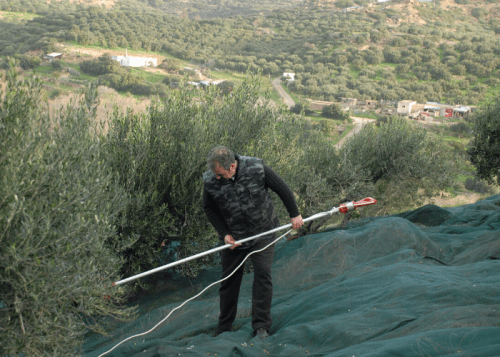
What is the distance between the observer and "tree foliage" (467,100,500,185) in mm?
12133

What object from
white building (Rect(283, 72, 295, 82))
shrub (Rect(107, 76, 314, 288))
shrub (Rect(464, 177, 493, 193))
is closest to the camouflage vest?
shrub (Rect(107, 76, 314, 288))

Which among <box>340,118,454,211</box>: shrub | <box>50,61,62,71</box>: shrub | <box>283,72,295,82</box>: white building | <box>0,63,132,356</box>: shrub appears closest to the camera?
<box>0,63,132,356</box>: shrub

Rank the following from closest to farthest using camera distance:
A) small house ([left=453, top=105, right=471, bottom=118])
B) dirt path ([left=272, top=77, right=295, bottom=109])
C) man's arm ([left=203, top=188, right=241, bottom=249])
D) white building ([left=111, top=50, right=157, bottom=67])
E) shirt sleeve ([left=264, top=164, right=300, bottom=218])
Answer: shirt sleeve ([left=264, top=164, right=300, bottom=218]), man's arm ([left=203, top=188, right=241, bottom=249]), small house ([left=453, top=105, right=471, bottom=118]), dirt path ([left=272, top=77, right=295, bottom=109]), white building ([left=111, top=50, right=157, bottom=67])

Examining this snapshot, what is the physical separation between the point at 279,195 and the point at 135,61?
86.8 meters

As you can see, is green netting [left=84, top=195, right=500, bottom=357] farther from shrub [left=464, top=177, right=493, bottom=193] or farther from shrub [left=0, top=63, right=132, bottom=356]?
shrub [left=464, top=177, right=493, bottom=193]

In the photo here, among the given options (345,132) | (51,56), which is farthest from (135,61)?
(345,132)

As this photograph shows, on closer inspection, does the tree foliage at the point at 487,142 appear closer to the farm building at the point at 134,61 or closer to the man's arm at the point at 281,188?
the man's arm at the point at 281,188

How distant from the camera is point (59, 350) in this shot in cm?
387

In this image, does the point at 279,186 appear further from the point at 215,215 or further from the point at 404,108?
the point at 404,108

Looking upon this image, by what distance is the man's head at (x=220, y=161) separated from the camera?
4.75m

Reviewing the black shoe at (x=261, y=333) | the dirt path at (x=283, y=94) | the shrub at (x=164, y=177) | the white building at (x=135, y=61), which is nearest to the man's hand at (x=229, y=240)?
the black shoe at (x=261, y=333)

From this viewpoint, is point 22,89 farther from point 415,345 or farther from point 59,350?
point 415,345

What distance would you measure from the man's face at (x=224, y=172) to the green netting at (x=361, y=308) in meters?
2.06

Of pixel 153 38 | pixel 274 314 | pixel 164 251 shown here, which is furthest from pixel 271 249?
pixel 153 38
